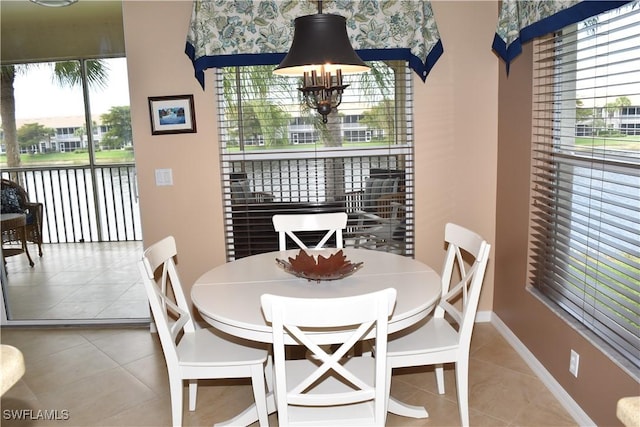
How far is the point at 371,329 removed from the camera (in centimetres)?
198

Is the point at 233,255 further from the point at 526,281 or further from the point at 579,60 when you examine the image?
the point at 579,60

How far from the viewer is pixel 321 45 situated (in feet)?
6.89

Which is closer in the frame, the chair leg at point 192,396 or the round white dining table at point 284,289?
the round white dining table at point 284,289

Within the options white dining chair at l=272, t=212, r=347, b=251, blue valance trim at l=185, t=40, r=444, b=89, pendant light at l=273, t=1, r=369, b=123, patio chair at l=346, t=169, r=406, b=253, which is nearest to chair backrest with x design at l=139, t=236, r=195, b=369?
white dining chair at l=272, t=212, r=347, b=251

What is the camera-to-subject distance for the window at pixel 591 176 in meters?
2.16

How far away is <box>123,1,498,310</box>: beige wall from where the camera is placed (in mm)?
3463

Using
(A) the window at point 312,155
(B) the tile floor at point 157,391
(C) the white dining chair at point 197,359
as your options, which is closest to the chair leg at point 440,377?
(B) the tile floor at point 157,391

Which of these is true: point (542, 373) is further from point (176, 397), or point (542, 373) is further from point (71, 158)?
point (71, 158)

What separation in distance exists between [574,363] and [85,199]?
161 inches

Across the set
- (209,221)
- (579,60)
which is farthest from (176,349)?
(579,60)

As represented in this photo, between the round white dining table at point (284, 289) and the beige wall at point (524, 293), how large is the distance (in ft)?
2.43

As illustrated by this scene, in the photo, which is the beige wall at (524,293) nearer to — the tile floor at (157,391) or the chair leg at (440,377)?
the tile floor at (157,391)

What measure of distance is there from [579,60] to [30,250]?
4114 mm

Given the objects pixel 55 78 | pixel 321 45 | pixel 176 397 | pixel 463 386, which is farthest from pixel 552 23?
pixel 55 78
